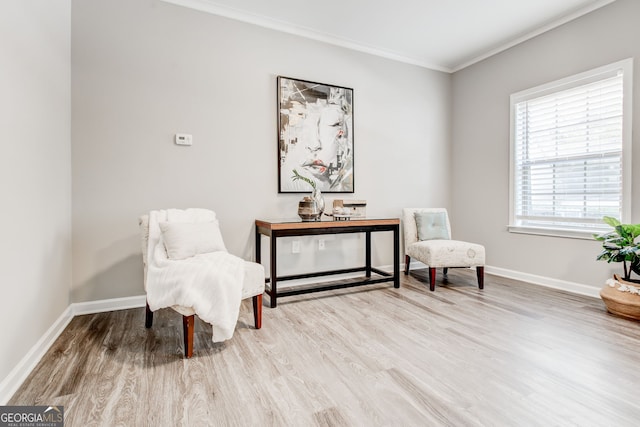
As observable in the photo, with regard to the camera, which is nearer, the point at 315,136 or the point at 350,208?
the point at 350,208

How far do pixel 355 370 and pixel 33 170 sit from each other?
203 centimetres

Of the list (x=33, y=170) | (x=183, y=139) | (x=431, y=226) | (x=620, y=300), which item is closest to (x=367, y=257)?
(x=431, y=226)

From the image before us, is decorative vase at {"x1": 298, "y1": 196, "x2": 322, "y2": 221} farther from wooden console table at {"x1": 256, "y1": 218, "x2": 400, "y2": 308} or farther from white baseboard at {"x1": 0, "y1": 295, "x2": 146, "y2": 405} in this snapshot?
white baseboard at {"x1": 0, "y1": 295, "x2": 146, "y2": 405}

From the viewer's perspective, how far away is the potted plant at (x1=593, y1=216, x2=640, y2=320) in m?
2.34

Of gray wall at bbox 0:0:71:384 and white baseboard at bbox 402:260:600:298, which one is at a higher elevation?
gray wall at bbox 0:0:71:384

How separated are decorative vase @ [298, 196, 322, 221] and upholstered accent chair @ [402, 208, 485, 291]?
1173mm

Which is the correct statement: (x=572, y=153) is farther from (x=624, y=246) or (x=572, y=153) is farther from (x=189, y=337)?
(x=189, y=337)

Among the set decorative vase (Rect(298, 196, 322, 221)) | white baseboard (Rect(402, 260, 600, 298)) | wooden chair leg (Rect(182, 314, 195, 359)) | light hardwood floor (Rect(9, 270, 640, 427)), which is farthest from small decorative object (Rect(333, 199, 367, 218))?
wooden chair leg (Rect(182, 314, 195, 359))

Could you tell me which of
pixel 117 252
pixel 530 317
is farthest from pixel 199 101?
pixel 530 317

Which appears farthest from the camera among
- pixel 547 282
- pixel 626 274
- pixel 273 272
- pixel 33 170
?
pixel 547 282

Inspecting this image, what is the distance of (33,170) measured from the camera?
1779 mm

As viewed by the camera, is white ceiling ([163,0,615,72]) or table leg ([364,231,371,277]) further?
table leg ([364,231,371,277])

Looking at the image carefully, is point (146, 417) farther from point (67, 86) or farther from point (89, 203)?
point (67, 86)

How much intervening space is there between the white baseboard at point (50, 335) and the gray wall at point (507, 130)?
147 inches
